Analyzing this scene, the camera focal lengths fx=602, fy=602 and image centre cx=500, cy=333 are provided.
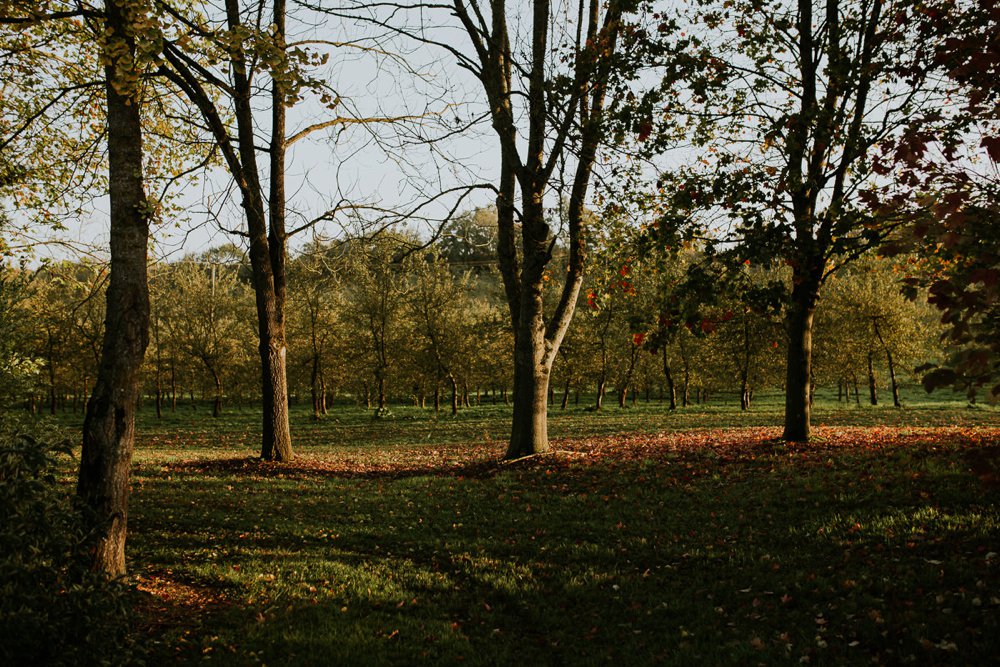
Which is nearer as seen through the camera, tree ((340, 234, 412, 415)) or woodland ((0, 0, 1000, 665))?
woodland ((0, 0, 1000, 665))

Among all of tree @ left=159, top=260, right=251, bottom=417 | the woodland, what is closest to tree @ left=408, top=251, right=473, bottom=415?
tree @ left=159, top=260, right=251, bottom=417

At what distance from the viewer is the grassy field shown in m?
5.18

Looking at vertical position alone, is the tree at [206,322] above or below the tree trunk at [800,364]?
above

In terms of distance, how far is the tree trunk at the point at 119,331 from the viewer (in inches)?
225

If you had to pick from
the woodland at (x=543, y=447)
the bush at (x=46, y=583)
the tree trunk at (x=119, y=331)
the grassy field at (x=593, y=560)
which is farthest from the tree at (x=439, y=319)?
the bush at (x=46, y=583)

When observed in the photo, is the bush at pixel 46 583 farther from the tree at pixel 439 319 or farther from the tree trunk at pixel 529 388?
the tree at pixel 439 319

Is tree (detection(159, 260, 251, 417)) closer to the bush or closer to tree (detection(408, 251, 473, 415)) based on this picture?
tree (detection(408, 251, 473, 415))

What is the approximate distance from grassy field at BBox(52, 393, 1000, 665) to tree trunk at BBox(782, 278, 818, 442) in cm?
62

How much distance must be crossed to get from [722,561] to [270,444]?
1126cm

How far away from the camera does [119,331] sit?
229 inches

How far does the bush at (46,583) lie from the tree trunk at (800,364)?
43.6ft

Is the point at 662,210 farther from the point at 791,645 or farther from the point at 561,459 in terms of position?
the point at 791,645

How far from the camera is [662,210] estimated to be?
10.9m

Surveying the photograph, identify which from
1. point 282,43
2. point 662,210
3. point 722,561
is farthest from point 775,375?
point 282,43
